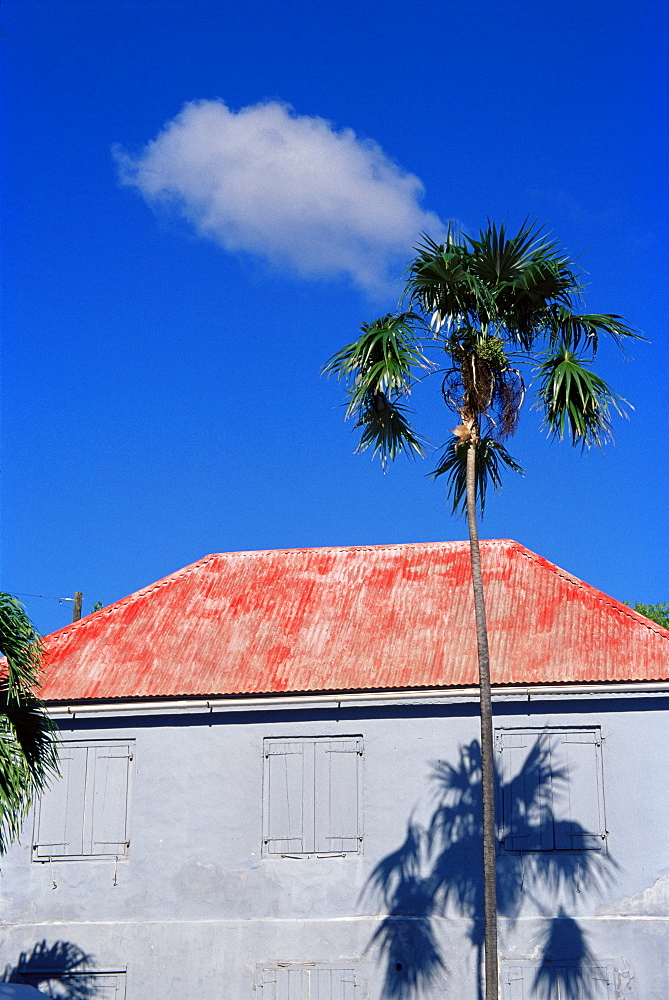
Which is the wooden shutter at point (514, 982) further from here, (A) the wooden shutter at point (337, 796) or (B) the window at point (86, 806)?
(B) the window at point (86, 806)

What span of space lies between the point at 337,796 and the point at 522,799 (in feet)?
8.60

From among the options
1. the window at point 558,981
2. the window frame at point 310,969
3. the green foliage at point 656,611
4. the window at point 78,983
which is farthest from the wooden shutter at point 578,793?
the green foliage at point 656,611

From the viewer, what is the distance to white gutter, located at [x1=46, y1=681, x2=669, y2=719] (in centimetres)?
1605

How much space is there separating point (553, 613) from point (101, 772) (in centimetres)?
719

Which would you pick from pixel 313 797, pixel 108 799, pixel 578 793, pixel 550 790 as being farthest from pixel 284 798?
pixel 578 793

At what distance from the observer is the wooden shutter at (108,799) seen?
1686cm

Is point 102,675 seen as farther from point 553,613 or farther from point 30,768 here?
point 553,613

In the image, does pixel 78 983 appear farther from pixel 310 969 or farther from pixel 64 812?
pixel 310 969

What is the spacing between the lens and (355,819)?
1645 cm

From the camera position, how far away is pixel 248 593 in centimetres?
1939

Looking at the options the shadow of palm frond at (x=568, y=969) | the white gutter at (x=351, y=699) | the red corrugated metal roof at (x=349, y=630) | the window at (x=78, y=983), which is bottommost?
the window at (x=78, y=983)

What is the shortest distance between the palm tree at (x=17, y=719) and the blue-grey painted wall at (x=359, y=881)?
335cm

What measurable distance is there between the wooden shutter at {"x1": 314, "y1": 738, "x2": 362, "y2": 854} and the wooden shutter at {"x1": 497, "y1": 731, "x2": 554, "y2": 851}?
6.81ft

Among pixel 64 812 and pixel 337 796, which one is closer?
pixel 337 796
